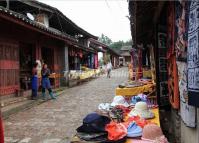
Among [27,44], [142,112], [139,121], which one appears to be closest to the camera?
[139,121]

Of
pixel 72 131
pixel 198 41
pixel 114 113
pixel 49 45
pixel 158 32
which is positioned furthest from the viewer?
pixel 49 45

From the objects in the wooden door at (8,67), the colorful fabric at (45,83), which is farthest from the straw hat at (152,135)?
the colorful fabric at (45,83)

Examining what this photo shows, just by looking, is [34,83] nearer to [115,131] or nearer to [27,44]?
[27,44]

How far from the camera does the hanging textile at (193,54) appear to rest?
4129 millimetres

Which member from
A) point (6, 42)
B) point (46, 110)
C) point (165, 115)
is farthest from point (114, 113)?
point (6, 42)

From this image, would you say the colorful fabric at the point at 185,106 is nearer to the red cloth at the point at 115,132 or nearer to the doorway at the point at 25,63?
the red cloth at the point at 115,132

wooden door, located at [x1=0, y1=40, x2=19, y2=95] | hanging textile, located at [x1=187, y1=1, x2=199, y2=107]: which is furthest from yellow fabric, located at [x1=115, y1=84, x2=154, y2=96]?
hanging textile, located at [x1=187, y1=1, x2=199, y2=107]

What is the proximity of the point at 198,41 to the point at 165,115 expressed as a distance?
219 inches

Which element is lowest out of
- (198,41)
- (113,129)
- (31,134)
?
(31,134)

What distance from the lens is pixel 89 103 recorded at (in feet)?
50.3

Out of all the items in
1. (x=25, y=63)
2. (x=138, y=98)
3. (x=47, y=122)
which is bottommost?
(x=47, y=122)

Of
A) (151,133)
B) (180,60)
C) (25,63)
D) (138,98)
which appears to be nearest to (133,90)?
(138,98)

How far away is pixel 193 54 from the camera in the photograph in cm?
428

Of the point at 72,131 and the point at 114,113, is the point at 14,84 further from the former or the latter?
the point at 114,113
